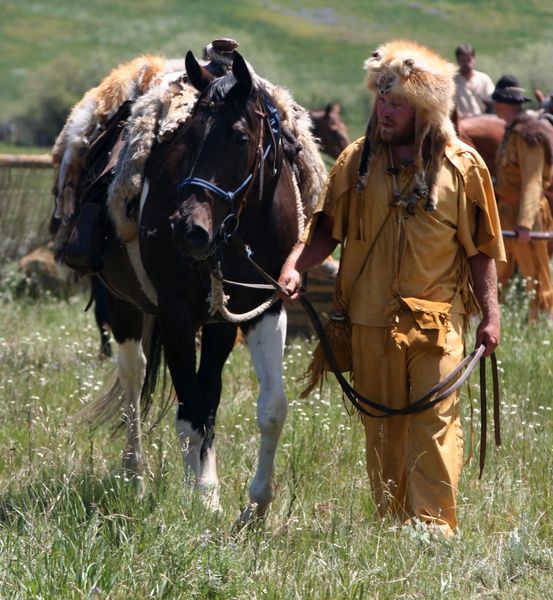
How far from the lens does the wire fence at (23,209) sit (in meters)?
12.7

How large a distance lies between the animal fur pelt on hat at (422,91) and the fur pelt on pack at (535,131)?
5665 millimetres

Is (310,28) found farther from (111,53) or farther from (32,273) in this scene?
(32,273)

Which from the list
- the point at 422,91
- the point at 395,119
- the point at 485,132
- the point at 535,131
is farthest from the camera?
the point at 485,132

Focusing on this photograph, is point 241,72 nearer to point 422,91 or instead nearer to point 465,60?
point 422,91

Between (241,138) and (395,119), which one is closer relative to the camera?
(395,119)

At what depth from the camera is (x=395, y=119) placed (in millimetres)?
5098

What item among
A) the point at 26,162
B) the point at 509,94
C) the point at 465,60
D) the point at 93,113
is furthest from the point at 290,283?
the point at 465,60

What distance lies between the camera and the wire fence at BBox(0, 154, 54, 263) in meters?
12.7

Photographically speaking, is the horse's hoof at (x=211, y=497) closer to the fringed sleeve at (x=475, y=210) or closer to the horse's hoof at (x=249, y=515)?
the horse's hoof at (x=249, y=515)

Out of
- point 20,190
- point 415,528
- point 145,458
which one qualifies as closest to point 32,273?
point 20,190

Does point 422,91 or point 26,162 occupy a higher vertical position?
point 422,91

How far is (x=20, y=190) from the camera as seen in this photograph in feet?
42.0

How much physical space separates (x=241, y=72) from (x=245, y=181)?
0.45 m

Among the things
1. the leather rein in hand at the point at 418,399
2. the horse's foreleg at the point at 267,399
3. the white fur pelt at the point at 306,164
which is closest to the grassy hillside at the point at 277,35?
the white fur pelt at the point at 306,164
